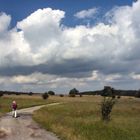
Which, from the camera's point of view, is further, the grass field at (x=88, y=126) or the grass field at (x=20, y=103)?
the grass field at (x=20, y=103)

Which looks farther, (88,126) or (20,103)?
(20,103)

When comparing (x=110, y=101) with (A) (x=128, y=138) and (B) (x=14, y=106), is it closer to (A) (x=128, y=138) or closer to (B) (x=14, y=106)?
(B) (x=14, y=106)

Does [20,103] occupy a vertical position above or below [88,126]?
above

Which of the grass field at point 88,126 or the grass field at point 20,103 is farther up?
the grass field at point 20,103

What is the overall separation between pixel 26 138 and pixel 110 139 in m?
4.98

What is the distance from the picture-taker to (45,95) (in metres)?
134

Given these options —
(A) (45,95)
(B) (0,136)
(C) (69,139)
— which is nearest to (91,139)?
(C) (69,139)

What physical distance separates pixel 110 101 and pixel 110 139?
22337 mm

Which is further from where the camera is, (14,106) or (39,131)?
(14,106)

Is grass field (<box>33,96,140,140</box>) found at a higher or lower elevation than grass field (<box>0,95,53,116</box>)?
lower

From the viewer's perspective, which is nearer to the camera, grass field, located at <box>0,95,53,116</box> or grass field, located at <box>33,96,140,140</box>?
grass field, located at <box>33,96,140,140</box>

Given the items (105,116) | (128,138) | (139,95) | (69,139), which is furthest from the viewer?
(139,95)

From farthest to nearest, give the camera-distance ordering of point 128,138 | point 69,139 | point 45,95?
point 45,95
point 128,138
point 69,139

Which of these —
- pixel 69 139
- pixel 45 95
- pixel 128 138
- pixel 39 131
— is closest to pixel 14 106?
pixel 39 131
